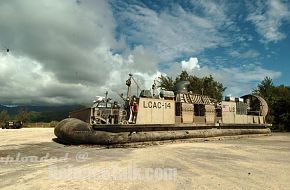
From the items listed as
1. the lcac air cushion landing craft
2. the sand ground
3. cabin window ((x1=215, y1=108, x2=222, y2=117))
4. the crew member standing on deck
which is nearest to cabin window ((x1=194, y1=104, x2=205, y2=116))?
the lcac air cushion landing craft

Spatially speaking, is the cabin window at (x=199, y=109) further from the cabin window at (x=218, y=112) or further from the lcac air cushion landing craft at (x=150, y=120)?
the cabin window at (x=218, y=112)

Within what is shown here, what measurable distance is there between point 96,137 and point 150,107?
11.6 feet

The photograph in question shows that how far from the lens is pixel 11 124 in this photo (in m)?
36.2

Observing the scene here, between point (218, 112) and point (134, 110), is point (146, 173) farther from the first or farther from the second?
point (218, 112)

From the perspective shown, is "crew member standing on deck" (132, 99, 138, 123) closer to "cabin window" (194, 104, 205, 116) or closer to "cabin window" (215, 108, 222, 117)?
"cabin window" (194, 104, 205, 116)

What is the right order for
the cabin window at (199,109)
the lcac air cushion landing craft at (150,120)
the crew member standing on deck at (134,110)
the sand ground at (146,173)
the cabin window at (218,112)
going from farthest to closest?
the cabin window at (218,112) < the cabin window at (199,109) < the crew member standing on deck at (134,110) < the lcac air cushion landing craft at (150,120) < the sand ground at (146,173)

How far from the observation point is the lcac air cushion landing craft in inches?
514

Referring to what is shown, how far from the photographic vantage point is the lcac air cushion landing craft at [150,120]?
1305 cm

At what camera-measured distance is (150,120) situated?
48.7 feet

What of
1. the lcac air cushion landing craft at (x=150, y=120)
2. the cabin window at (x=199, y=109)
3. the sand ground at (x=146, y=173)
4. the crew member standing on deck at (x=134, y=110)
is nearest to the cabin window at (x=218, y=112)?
the lcac air cushion landing craft at (x=150, y=120)

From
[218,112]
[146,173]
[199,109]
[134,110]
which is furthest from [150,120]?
[146,173]

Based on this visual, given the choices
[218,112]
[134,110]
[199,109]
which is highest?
[199,109]

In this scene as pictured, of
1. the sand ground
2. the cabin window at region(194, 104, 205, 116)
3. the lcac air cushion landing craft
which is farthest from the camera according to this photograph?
the cabin window at region(194, 104, 205, 116)

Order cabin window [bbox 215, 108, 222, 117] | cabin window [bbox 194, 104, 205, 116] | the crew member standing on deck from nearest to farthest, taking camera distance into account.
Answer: the crew member standing on deck → cabin window [bbox 194, 104, 205, 116] → cabin window [bbox 215, 108, 222, 117]
